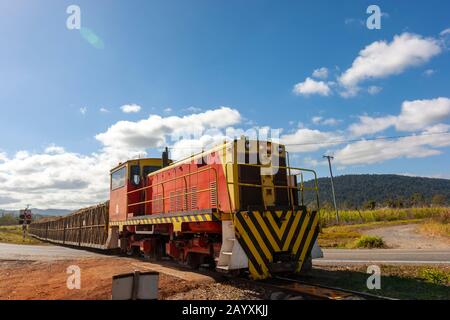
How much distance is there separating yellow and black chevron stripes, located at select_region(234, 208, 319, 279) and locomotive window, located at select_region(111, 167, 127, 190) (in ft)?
25.3

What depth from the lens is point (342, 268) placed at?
35.9ft

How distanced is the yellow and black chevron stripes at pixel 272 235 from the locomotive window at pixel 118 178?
25.3 ft

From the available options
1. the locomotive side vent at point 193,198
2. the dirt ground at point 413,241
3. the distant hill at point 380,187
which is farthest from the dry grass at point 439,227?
the distant hill at point 380,187

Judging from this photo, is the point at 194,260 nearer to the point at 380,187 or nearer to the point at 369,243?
the point at 369,243

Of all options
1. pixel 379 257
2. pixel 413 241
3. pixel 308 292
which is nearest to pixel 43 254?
pixel 379 257

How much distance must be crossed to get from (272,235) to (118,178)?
875 centimetres

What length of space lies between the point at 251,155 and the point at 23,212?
3409 cm

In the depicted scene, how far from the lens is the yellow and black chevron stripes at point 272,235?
26.8 ft

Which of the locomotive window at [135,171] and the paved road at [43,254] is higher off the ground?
the locomotive window at [135,171]

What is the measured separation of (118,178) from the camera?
50.5 ft

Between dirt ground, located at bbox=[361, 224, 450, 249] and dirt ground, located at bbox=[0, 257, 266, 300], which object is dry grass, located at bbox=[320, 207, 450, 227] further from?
dirt ground, located at bbox=[0, 257, 266, 300]

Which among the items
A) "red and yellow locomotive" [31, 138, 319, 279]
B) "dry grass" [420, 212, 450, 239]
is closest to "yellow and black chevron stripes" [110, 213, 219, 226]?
"red and yellow locomotive" [31, 138, 319, 279]

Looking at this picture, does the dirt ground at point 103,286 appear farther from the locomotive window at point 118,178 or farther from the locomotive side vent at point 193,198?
the locomotive window at point 118,178

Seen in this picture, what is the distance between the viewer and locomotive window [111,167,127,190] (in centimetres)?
1478
